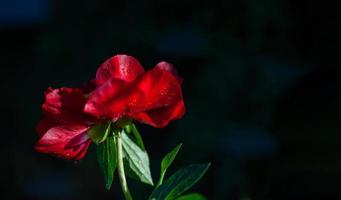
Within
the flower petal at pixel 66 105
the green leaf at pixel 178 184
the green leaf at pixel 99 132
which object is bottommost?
the green leaf at pixel 178 184

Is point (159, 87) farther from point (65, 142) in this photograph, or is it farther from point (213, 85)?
point (213, 85)

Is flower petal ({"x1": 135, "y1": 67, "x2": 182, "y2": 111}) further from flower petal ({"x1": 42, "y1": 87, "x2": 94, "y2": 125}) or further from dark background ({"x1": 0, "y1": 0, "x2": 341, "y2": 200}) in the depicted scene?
dark background ({"x1": 0, "y1": 0, "x2": 341, "y2": 200})

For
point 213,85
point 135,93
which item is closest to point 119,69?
point 135,93

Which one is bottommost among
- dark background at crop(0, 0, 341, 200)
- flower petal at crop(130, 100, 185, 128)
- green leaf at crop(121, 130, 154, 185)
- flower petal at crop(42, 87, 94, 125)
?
dark background at crop(0, 0, 341, 200)

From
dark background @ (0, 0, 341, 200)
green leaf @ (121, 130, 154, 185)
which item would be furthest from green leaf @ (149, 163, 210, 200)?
dark background @ (0, 0, 341, 200)

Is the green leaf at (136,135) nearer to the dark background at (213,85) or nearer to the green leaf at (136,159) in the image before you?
the green leaf at (136,159)

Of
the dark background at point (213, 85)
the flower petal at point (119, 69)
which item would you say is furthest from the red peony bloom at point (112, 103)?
the dark background at point (213, 85)

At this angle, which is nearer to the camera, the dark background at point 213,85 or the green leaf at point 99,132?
the green leaf at point 99,132

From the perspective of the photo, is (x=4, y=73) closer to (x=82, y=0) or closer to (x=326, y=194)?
(x=82, y=0)
